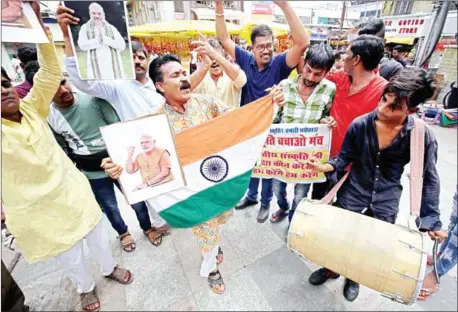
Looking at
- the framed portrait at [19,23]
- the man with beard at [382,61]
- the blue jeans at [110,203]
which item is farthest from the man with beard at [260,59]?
the blue jeans at [110,203]

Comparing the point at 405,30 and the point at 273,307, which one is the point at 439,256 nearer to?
the point at 273,307

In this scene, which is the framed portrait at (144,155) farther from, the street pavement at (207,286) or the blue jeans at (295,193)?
the blue jeans at (295,193)

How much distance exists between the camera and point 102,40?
1216 millimetres

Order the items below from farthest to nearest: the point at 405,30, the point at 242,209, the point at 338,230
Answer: the point at 405,30 → the point at 242,209 → the point at 338,230

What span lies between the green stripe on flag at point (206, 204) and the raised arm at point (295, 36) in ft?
3.15

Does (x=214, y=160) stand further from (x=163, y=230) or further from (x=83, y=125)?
(x=163, y=230)

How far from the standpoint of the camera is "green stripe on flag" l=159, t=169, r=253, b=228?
173cm

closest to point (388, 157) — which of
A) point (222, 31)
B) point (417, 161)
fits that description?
point (417, 161)

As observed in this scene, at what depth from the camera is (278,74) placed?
2.10 metres

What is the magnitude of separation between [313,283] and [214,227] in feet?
3.13

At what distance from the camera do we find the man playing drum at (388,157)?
1324 mm

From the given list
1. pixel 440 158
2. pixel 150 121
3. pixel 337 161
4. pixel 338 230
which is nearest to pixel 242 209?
pixel 337 161

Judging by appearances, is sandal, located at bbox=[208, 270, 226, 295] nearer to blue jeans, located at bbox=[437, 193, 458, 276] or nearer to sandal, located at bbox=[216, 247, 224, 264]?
sandal, located at bbox=[216, 247, 224, 264]

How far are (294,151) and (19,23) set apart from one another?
1799 millimetres
